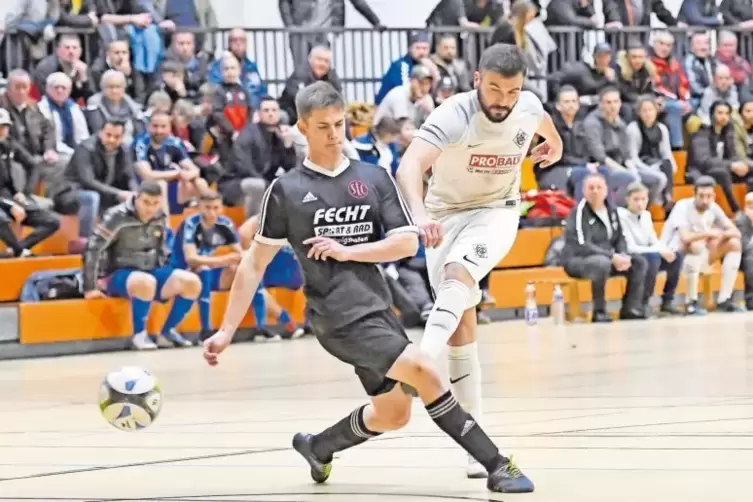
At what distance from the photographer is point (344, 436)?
6.27m

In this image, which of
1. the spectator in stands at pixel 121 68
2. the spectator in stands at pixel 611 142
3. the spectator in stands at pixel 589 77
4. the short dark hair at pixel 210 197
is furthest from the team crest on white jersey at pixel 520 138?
the spectator in stands at pixel 589 77

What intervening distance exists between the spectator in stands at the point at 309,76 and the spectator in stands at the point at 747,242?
5.21 metres

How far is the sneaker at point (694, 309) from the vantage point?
58.7ft

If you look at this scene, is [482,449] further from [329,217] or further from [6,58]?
[6,58]

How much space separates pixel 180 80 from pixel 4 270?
3276 mm

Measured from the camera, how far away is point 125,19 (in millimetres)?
17141

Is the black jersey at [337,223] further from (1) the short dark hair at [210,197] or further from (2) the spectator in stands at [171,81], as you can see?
(2) the spectator in stands at [171,81]

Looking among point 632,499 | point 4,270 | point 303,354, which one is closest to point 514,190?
point 632,499

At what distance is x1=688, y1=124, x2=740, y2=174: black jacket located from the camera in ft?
68.3

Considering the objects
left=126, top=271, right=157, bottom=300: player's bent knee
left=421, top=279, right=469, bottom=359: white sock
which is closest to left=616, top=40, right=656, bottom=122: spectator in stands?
left=126, top=271, right=157, bottom=300: player's bent knee

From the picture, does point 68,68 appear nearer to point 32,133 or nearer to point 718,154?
point 32,133

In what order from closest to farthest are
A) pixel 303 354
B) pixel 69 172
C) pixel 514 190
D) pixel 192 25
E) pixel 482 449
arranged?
pixel 482 449 → pixel 514 190 → pixel 303 354 → pixel 69 172 → pixel 192 25

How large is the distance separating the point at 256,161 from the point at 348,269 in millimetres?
10991

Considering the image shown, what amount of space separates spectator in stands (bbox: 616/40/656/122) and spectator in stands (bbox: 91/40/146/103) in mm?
6894
